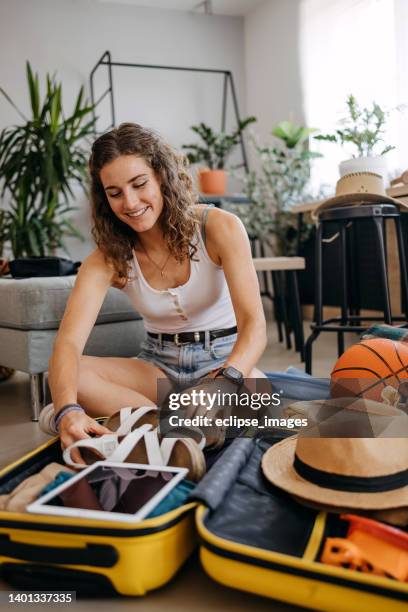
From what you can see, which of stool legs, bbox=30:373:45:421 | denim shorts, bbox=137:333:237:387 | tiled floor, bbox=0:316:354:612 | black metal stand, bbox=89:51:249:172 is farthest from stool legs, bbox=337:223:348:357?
black metal stand, bbox=89:51:249:172

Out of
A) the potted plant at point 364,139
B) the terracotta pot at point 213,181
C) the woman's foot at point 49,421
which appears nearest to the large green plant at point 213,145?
the terracotta pot at point 213,181

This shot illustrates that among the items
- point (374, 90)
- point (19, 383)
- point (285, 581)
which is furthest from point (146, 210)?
point (374, 90)

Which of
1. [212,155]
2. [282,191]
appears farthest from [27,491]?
[212,155]

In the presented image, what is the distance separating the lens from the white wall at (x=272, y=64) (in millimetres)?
4461

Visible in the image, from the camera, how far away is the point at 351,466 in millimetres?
891

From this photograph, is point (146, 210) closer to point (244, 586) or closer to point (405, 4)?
point (244, 586)

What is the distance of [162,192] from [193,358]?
45 centimetres

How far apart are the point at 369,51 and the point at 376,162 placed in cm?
175

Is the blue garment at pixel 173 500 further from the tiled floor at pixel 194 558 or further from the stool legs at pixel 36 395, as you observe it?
the stool legs at pixel 36 395

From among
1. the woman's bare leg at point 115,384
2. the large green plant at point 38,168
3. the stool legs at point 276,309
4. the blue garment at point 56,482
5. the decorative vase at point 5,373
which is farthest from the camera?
the large green plant at point 38,168

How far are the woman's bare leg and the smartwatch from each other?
1.16ft

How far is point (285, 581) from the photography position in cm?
78

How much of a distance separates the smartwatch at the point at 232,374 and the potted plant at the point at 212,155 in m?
3.30

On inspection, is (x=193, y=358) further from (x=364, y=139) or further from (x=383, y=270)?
(x=364, y=139)
